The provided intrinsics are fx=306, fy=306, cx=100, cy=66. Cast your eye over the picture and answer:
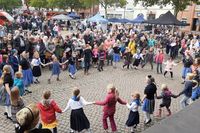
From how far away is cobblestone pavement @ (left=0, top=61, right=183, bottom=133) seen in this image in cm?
905

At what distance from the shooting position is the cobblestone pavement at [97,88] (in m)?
9.05

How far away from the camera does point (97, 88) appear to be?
43.1 ft

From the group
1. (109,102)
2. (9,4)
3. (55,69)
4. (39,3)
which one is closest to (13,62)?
(55,69)

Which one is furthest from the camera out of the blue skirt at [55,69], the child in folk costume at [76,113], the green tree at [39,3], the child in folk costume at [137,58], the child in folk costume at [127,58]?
the green tree at [39,3]

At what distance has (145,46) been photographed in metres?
20.7

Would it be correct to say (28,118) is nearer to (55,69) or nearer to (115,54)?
(55,69)

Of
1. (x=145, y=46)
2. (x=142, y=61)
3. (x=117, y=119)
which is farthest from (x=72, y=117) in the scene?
(x=145, y=46)

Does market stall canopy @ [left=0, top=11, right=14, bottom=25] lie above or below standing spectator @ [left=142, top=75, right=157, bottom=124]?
above

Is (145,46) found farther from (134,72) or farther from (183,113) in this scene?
(183,113)

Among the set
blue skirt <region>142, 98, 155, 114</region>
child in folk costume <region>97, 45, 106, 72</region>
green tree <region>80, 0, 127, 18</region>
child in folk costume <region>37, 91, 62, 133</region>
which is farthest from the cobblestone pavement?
green tree <region>80, 0, 127, 18</region>

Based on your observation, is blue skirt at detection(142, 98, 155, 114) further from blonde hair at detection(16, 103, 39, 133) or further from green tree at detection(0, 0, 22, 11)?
green tree at detection(0, 0, 22, 11)

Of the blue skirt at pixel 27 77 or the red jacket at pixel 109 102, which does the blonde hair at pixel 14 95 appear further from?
the blue skirt at pixel 27 77

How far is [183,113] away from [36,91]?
886cm

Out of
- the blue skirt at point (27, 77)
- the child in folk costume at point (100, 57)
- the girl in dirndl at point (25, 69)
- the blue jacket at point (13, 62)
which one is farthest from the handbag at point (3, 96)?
the child in folk costume at point (100, 57)
